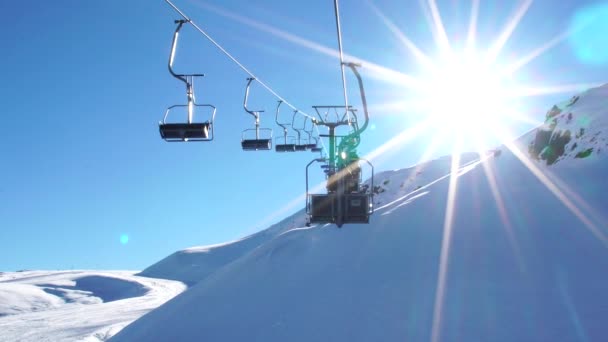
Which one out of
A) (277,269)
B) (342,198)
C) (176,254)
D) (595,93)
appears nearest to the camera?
(342,198)

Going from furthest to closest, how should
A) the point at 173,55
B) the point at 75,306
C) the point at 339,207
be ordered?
the point at 75,306 → the point at 339,207 → the point at 173,55

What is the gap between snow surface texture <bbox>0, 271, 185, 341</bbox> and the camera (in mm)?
26981

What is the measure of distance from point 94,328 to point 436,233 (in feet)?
65.6

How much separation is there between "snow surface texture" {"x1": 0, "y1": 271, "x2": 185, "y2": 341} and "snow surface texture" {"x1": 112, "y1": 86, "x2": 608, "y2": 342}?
10.8 m

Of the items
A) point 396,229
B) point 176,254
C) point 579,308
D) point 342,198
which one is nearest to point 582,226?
point 579,308

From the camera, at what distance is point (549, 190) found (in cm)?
2031

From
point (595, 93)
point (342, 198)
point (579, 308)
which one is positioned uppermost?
point (595, 93)

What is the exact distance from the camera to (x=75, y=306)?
46562 mm

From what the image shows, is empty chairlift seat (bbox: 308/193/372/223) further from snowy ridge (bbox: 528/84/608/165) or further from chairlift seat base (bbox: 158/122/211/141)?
snowy ridge (bbox: 528/84/608/165)

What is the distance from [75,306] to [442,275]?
142ft

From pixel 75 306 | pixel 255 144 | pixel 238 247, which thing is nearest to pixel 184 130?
pixel 255 144

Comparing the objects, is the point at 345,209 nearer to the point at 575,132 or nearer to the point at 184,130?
the point at 184,130

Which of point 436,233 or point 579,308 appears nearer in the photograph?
point 579,308

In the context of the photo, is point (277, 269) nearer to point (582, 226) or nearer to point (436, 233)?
point (436, 233)
